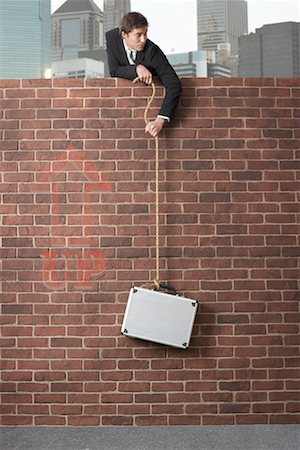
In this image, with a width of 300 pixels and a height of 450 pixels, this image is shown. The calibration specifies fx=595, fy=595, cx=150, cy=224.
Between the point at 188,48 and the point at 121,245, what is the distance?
594cm

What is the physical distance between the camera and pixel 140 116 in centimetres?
331

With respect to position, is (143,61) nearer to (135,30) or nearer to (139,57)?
(139,57)

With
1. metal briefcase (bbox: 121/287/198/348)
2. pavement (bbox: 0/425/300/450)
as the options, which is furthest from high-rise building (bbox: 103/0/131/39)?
pavement (bbox: 0/425/300/450)

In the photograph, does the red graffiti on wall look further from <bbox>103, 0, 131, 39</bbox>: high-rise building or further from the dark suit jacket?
<bbox>103, 0, 131, 39</bbox>: high-rise building

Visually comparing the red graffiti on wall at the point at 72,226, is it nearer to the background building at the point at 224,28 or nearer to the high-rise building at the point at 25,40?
the high-rise building at the point at 25,40

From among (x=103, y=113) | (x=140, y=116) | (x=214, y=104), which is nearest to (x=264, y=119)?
(x=214, y=104)

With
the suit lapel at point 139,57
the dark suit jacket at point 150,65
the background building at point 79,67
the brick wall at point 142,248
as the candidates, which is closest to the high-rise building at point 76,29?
the background building at point 79,67

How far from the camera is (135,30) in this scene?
3.25 m

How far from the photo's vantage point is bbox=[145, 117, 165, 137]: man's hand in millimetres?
3227

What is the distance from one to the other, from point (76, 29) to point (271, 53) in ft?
12.5

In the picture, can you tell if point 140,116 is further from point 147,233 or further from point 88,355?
point 88,355

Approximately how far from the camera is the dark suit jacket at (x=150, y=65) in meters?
3.23

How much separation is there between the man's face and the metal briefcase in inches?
52.6

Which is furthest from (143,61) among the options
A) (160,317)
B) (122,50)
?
(160,317)
